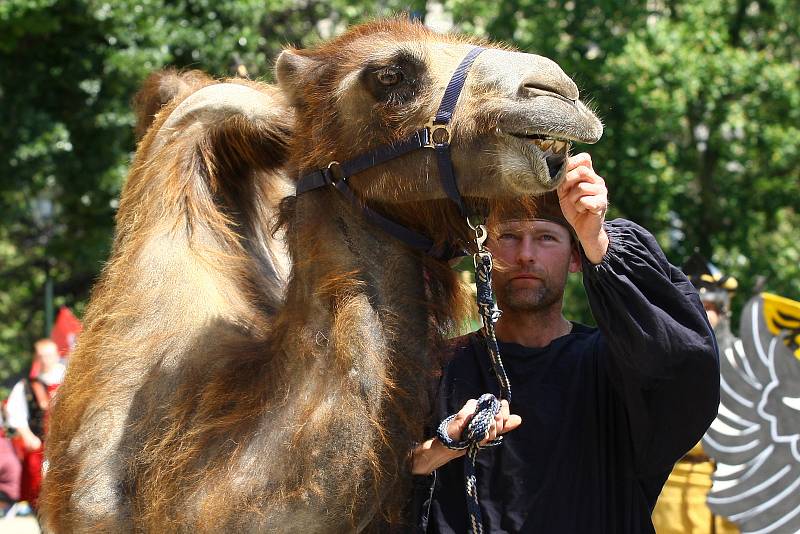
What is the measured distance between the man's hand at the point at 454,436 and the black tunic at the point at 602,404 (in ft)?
0.64

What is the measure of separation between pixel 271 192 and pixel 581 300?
906 centimetres

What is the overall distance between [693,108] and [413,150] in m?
10.4

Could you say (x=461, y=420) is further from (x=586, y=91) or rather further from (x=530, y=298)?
→ (x=586, y=91)

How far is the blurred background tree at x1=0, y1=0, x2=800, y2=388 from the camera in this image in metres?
9.91

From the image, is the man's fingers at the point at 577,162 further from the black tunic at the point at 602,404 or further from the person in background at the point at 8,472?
the person in background at the point at 8,472

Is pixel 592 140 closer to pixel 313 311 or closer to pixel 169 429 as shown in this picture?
pixel 313 311

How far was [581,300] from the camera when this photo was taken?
40.0 feet

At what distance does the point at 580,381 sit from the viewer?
291cm

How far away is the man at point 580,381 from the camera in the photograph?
2.52m

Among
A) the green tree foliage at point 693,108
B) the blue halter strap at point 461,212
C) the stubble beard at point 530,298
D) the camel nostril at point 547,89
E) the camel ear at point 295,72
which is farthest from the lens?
the green tree foliage at point 693,108

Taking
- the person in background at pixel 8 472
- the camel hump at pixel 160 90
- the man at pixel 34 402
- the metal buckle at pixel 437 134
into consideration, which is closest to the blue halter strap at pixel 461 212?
the metal buckle at pixel 437 134

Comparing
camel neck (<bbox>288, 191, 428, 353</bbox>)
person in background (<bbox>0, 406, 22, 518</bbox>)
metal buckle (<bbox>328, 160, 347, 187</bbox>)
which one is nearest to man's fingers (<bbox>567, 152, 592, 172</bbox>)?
camel neck (<bbox>288, 191, 428, 353</bbox>)

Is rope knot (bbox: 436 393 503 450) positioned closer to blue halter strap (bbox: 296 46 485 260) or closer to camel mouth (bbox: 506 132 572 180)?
blue halter strap (bbox: 296 46 485 260)

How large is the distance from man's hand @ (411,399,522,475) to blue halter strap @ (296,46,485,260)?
418 millimetres
